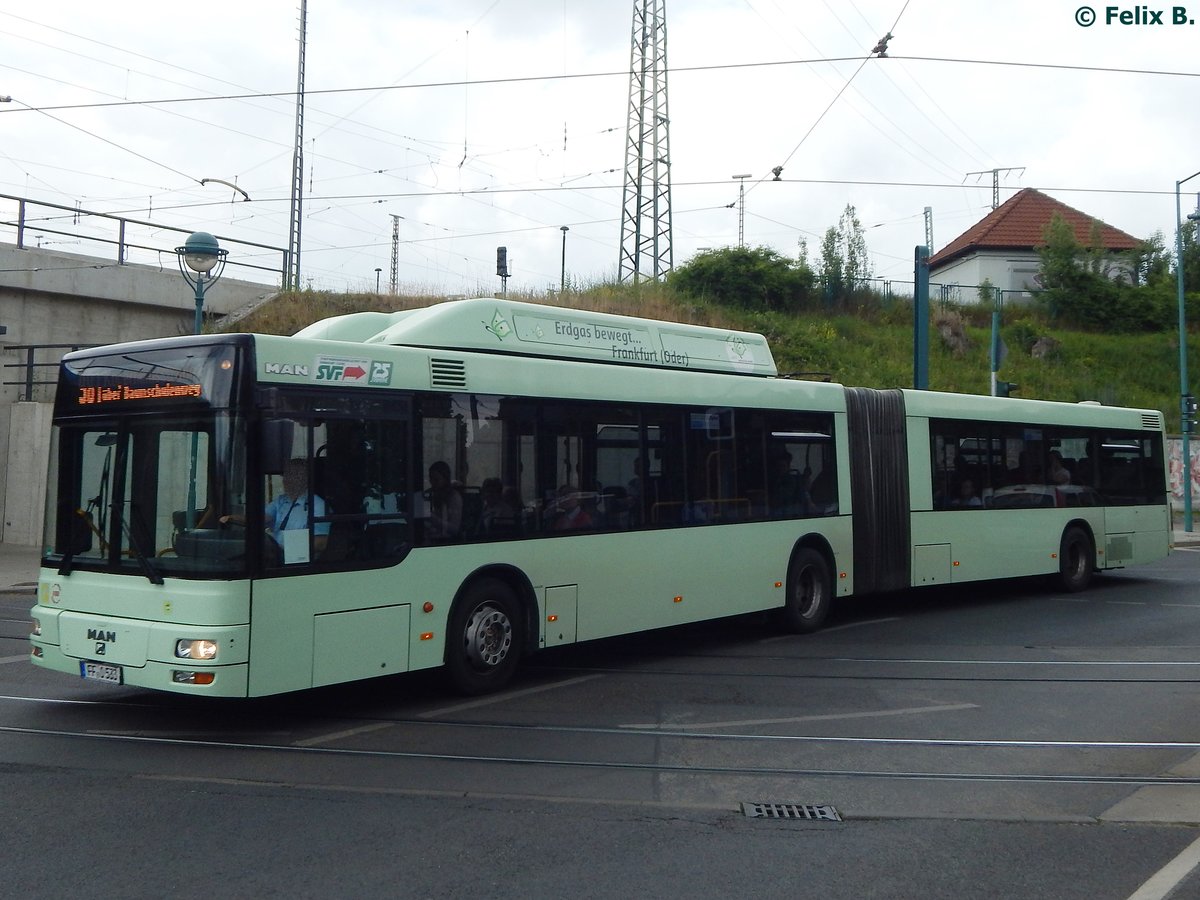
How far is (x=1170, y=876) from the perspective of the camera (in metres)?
5.12

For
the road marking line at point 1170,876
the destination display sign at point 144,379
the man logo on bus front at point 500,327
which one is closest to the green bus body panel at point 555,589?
the destination display sign at point 144,379

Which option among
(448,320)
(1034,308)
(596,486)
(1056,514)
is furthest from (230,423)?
(1034,308)

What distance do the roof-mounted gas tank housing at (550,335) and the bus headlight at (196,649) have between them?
2482 millimetres

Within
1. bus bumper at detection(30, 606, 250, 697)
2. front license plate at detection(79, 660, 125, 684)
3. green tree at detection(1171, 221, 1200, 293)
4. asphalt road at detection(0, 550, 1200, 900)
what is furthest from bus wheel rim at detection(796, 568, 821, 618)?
green tree at detection(1171, 221, 1200, 293)

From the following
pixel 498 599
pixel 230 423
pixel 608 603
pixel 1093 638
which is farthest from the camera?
pixel 1093 638

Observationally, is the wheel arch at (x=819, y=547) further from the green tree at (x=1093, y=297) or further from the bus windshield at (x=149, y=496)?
the green tree at (x=1093, y=297)

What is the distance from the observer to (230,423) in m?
7.30

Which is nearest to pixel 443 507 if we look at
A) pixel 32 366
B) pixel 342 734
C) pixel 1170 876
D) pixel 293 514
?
pixel 293 514

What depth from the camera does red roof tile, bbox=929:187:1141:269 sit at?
51906 millimetres

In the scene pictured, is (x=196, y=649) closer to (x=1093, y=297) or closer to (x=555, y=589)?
(x=555, y=589)

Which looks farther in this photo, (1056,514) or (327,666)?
(1056,514)

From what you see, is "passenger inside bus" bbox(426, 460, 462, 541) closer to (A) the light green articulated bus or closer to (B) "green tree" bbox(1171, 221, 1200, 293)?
(A) the light green articulated bus

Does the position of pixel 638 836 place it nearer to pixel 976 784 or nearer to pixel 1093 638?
pixel 976 784

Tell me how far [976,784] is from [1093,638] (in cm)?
653
